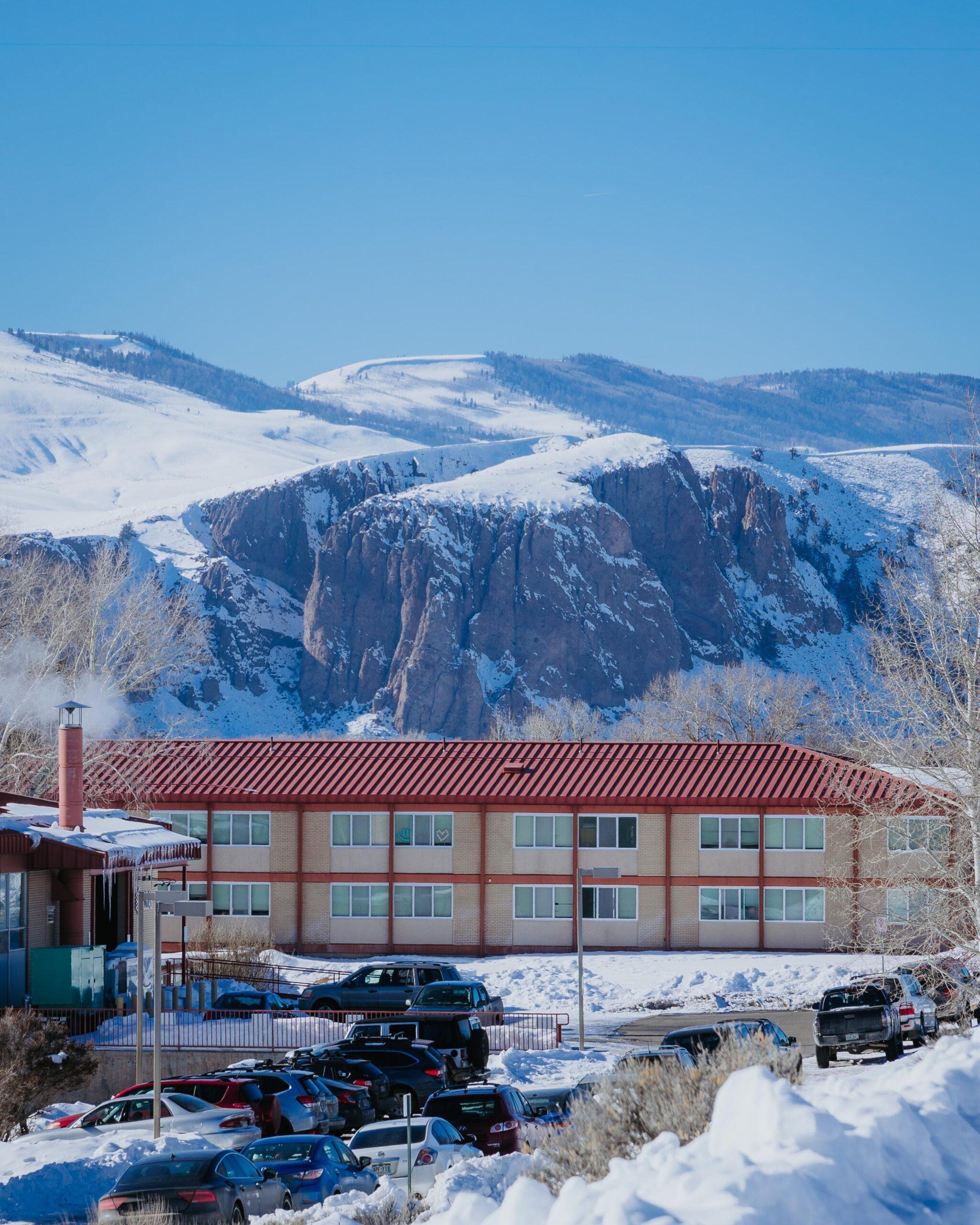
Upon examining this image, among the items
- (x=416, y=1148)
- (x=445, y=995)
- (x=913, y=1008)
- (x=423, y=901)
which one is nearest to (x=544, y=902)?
(x=423, y=901)

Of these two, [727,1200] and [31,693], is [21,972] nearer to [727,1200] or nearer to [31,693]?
[31,693]

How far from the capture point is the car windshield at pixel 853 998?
29.4 meters

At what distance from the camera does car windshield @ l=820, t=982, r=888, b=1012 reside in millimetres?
Answer: 29406

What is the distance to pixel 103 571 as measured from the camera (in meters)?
52.4

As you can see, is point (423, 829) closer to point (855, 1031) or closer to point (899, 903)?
point (899, 903)

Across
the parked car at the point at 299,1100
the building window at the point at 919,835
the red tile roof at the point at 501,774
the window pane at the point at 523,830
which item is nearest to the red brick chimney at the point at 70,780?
the red tile roof at the point at 501,774

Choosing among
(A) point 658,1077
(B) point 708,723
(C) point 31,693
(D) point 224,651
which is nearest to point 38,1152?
(A) point 658,1077

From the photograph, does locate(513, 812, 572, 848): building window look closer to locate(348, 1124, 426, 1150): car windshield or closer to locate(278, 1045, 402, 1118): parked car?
locate(278, 1045, 402, 1118): parked car

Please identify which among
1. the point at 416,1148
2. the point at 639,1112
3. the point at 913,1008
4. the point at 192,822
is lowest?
the point at 913,1008

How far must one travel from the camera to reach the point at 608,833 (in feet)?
163

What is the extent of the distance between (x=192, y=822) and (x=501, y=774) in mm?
11213

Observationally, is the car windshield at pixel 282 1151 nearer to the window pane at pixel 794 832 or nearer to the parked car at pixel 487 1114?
the parked car at pixel 487 1114

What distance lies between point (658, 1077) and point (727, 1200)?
5.06 meters

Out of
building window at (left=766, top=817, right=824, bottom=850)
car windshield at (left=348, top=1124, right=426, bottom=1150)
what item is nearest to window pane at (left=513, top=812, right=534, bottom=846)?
building window at (left=766, top=817, right=824, bottom=850)
